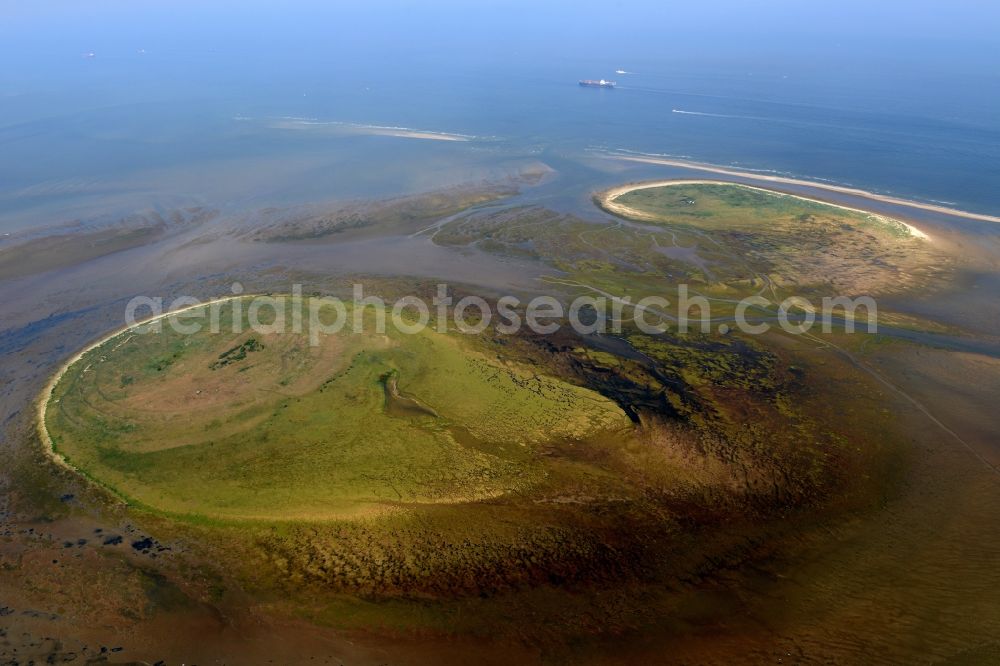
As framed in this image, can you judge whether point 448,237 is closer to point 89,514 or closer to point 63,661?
point 89,514

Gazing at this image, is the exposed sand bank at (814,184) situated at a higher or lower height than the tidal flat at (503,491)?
higher

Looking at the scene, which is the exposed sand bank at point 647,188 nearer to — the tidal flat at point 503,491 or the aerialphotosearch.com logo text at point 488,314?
the tidal flat at point 503,491

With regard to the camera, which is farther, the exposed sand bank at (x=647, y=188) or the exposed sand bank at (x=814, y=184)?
the exposed sand bank at (x=814, y=184)

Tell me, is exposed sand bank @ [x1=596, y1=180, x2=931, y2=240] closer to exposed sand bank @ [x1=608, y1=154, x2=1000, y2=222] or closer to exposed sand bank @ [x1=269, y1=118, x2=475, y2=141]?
exposed sand bank @ [x1=608, y1=154, x2=1000, y2=222]

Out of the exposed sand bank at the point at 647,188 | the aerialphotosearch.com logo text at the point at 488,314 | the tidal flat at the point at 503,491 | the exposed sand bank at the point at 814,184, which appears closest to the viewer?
the tidal flat at the point at 503,491

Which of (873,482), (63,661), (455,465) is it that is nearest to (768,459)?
(873,482)

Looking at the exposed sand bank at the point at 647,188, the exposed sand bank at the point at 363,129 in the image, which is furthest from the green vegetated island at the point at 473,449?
the exposed sand bank at the point at 363,129
